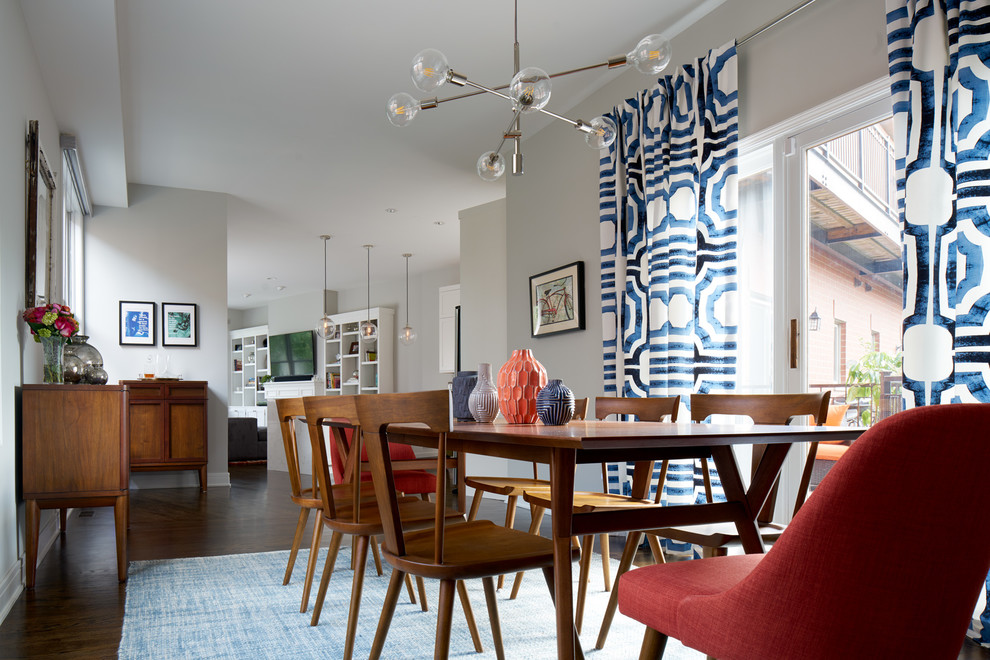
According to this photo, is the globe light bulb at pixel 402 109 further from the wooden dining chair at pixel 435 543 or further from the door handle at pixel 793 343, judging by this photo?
the door handle at pixel 793 343

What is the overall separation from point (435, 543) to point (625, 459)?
56 cm

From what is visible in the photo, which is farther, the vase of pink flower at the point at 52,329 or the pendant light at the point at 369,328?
the pendant light at the point at 369,328

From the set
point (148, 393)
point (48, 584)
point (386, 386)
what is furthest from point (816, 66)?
point (386, 386)

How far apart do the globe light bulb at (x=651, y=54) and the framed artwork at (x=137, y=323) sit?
582cm

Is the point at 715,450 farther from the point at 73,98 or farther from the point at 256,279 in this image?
the point at 256,279

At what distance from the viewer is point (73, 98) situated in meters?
4.52

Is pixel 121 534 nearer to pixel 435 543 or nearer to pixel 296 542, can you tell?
pixel 296 542

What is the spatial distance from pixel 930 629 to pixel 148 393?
6585 millimetres

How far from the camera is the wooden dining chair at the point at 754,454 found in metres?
1.98

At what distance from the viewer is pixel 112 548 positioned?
13.6ft

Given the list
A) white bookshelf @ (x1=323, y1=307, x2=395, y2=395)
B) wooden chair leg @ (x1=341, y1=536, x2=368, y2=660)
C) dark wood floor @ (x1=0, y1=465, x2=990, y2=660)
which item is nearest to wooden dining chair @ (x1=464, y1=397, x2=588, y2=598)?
wooden chair leg @ (x1=341, y1=536, x2=368, y2=660)

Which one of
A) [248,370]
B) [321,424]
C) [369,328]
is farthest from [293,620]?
[248,370]

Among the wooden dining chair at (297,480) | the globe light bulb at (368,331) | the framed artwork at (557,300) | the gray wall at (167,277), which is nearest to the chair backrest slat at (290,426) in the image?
the wooden dining chair at (297,480)

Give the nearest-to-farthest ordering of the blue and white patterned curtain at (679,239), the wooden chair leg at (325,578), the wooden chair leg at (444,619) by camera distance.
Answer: the wooden chair leg at (444,619), the wooden chair leg at (325,578), the blue and white patterned curtain at (679,239)
